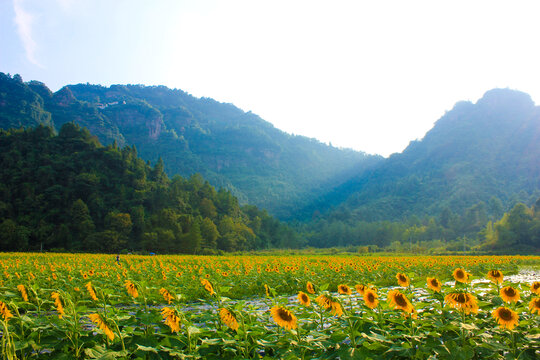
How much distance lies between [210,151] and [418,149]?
83.9 meters

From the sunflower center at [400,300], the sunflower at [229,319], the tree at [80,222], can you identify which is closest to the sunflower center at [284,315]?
the sunflower at [229,319]

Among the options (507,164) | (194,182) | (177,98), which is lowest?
(194,182)

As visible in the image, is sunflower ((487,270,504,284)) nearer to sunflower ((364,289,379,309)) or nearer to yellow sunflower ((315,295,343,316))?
sunflower ((364,289,379,309))

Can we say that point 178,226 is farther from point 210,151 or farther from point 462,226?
point 210,151

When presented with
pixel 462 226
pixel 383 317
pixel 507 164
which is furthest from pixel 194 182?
pixel 507 164

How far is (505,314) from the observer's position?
2.49m

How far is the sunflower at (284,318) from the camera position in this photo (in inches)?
95.5

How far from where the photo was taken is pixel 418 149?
411ft

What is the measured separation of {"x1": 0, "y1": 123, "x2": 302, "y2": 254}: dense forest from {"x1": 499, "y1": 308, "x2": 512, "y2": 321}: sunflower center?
146 feet

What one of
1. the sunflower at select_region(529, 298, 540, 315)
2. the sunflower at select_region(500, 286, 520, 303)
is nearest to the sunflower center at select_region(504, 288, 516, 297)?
the sunflower at select_region(500, 286, 520, 303)

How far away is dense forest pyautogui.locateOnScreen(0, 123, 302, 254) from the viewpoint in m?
44.0

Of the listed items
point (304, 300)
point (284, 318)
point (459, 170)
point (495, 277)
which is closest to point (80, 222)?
point (304, 300)

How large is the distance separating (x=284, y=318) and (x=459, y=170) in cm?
10924

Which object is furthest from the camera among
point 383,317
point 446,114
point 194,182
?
point 446,114
